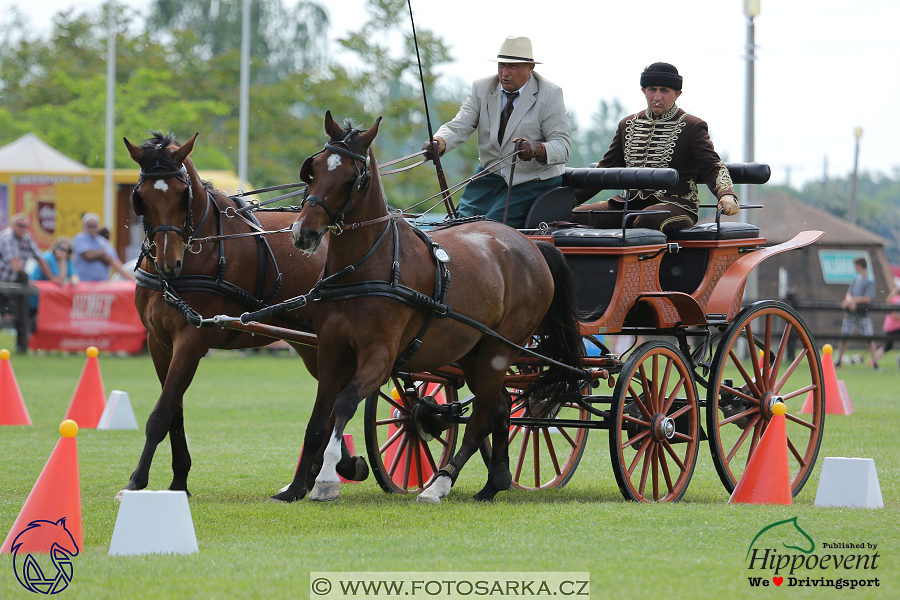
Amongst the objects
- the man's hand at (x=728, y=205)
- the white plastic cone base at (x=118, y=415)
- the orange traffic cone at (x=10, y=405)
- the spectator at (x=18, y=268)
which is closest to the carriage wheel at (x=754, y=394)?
the man's hand at (x=728, y=205)

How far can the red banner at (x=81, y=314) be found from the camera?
18250 mm

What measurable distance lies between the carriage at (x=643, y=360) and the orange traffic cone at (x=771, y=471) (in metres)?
0.44

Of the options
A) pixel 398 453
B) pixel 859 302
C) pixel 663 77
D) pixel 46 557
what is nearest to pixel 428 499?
pixel 398 453

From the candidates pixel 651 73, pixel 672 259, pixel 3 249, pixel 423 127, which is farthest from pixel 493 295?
pixel 423 127

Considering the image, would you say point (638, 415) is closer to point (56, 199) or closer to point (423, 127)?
point (56, 199)

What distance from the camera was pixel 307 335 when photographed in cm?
682

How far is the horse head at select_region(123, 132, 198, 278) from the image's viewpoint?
20.1 feet

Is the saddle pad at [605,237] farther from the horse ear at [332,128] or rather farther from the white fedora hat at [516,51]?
the horse ear at [332,128]

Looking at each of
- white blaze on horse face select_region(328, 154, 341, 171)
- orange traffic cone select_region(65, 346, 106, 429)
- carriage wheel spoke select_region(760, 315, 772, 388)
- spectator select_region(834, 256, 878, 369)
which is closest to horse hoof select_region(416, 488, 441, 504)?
white blaze on horse face select_region(328, 154, 341, 171)

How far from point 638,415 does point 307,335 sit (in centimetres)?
213

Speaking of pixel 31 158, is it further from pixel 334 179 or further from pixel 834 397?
pixel 334 179

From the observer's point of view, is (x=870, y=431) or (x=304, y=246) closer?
(x=304, y=246)

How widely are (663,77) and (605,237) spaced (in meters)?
1.48

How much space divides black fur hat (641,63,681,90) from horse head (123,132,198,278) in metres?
3.29
